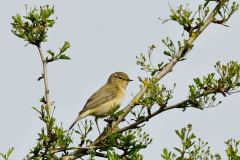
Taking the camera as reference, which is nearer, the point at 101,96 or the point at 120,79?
the point at 101,96

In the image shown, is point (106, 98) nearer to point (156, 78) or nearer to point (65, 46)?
point (65, 46)

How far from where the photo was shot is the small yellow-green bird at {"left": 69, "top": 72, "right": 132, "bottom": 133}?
11.5m

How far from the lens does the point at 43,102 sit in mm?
7156

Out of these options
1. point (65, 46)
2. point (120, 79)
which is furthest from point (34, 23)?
point (120, 79)

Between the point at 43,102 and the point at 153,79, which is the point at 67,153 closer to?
the point at 43,102

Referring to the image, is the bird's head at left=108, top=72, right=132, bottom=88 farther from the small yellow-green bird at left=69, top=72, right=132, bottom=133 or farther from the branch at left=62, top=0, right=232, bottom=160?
the branch at left=62, top=0, right=232, bottom=160

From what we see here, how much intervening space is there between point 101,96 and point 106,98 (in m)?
0.13

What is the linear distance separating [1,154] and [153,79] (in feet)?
6.92

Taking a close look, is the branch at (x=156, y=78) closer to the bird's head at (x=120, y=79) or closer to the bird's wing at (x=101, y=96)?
the bird's wing at (x=101, y=96)

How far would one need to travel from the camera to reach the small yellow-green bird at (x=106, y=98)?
11.5 m

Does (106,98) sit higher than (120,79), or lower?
lower

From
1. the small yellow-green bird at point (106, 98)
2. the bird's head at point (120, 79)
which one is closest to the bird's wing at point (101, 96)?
the small yellow-green bird at point (106, 98)

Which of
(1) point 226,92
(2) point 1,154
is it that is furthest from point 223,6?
(2) point 1,154

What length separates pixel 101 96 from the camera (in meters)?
12.0
